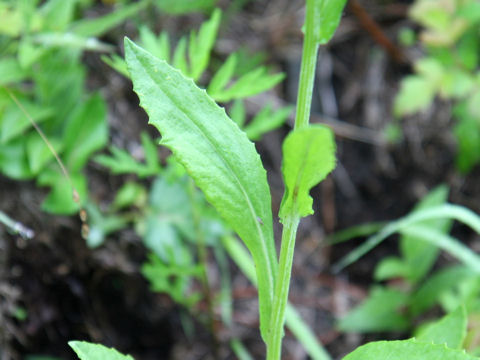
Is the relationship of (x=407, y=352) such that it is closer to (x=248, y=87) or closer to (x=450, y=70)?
(x=248, y=87)

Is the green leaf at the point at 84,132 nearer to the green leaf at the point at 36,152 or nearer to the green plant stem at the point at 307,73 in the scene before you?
the green leaf at the point at 36,152

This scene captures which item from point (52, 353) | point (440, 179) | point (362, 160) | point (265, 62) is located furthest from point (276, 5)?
point (52, 353)

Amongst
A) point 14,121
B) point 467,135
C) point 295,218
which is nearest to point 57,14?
point 14,121

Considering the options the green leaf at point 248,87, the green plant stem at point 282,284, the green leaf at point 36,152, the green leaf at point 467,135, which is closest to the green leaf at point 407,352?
the green plant stem at point 282,284

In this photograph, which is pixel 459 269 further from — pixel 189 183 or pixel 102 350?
pixel 102 350

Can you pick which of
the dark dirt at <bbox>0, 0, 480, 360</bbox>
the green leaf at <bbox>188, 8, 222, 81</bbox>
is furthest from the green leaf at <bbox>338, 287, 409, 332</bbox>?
the green leaf at <bbox>188, 8, 222, 81</bbox>

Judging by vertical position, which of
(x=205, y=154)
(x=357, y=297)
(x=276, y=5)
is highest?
(x=276, y=5)
